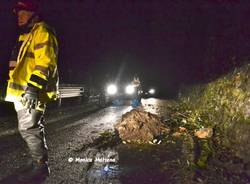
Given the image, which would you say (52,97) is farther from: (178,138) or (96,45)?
(96,45)

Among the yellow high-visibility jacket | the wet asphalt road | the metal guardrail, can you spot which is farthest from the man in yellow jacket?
the metal guardrail

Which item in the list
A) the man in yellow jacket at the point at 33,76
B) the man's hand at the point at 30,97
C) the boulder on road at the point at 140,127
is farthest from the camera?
the boulder on road at the point at 140,127

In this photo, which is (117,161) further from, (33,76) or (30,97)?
(33,76)

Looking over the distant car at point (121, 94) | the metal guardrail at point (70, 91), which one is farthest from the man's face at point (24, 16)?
the distant car at point (121, 94)

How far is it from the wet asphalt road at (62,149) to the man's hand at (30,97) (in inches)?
49.6

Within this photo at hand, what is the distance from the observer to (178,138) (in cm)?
684

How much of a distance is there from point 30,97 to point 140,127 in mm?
3788

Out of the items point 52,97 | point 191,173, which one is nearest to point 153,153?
point 191,173

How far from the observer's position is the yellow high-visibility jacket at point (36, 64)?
3.36 m

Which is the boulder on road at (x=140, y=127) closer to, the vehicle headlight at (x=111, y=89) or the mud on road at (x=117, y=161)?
the mud on road at (x=117, y=161)

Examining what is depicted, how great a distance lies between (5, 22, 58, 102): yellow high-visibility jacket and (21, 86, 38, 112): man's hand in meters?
0.09

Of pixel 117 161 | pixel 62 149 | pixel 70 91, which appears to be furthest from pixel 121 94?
pixel 117 161

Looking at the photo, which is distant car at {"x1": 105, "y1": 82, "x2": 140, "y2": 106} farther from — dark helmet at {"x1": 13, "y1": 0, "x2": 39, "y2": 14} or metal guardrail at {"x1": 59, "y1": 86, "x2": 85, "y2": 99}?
dark helmet at {"x1": 13, "y1": 0, "x2": 39, "y2": 14}

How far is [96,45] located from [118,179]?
→ 74.7 ft
